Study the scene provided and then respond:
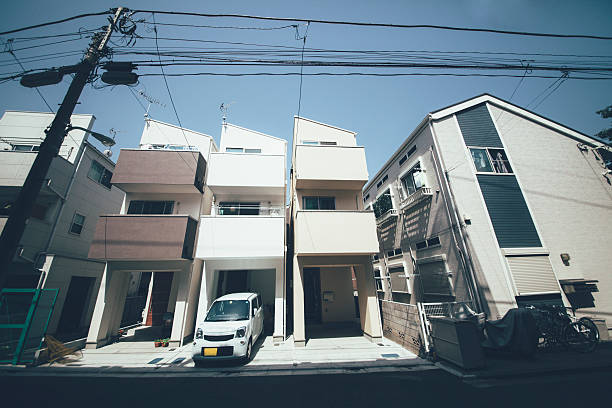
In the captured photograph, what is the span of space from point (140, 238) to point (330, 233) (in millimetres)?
7688

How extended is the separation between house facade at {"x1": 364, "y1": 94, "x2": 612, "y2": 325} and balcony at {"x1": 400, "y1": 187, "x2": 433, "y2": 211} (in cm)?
5

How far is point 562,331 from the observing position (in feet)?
21.0

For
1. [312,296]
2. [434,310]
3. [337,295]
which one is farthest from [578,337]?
[312,296]

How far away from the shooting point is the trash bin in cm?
534

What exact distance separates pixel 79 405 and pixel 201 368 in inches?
107

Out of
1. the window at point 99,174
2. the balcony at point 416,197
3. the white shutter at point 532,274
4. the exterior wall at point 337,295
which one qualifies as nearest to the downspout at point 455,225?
the balcony at point 416,197

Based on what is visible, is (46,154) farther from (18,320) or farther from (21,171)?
(21,171)

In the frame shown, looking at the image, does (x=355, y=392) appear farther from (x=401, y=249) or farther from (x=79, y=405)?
(x=401, y=249)

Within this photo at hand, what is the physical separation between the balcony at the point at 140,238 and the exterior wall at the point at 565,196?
46.5 ft

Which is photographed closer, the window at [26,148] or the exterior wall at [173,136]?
the window at [26,148]

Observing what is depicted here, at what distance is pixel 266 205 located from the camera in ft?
35.8

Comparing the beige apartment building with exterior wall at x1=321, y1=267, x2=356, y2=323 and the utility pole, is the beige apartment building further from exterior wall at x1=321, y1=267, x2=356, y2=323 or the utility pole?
the utility pole

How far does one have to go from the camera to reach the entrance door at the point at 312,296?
1177cm

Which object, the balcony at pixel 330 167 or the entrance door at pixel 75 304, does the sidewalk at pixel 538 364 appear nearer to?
the balcony at pixel 330 167
